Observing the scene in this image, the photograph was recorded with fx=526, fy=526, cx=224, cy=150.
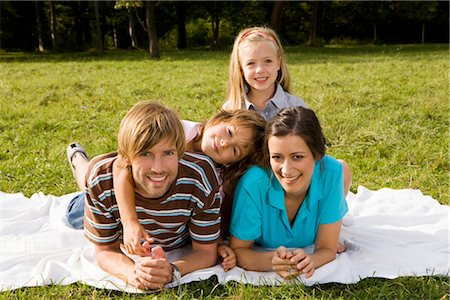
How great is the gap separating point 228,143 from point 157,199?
0.62m

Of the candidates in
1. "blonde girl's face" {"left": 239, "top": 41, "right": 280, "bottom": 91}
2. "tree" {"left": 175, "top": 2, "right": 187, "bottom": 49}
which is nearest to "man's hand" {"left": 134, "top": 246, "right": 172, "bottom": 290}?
"blonde girl's face" {"left": 239, "top": 41, "right": 280, "bottom": 91}

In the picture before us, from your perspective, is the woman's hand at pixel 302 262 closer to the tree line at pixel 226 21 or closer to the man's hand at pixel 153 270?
the man's hand at pixel 153 270

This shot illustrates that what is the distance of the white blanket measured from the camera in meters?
3.14

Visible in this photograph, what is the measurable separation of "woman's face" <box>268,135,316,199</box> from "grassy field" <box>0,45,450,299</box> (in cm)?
60

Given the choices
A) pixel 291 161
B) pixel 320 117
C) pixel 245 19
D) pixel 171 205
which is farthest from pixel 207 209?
pixel 245 19

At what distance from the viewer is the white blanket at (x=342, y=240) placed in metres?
3.14

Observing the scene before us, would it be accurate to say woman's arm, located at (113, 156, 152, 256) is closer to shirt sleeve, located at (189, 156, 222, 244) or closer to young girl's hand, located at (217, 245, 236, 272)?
shirt sleeve, located at (189, 156, 222, 244)

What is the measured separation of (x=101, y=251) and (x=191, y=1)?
96.3ft

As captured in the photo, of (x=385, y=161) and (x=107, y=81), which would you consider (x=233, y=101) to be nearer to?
(x=385, y=161)

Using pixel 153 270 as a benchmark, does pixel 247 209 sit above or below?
above

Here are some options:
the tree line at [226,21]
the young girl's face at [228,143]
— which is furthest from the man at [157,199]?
the tree line at [226,21]

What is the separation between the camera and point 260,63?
4176 millimetres

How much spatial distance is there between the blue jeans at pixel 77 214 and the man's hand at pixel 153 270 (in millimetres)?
1244

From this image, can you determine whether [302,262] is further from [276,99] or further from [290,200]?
[276,99]
